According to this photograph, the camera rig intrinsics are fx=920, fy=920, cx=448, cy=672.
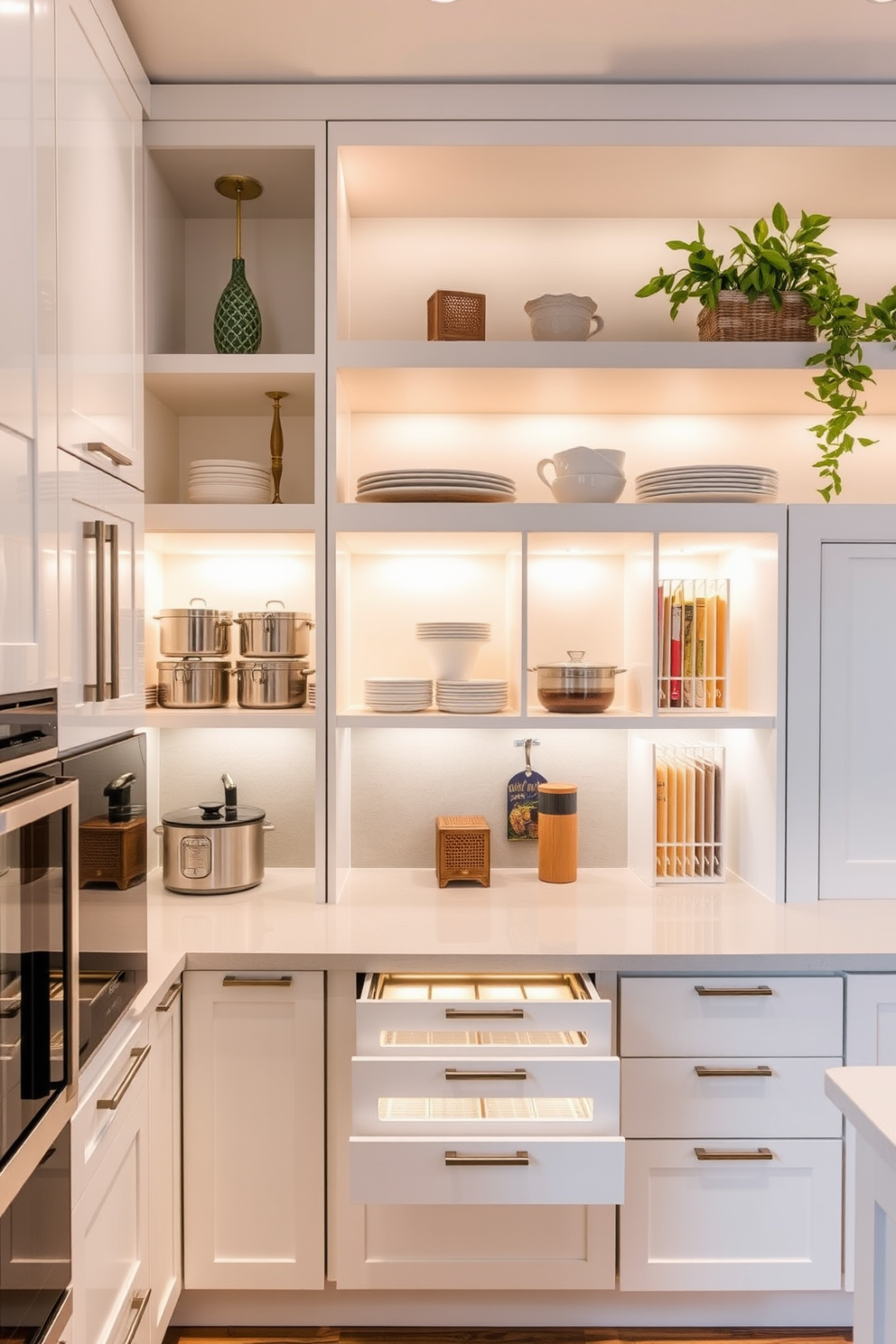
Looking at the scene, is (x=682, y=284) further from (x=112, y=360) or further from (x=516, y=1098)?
(x=516, y=1098)

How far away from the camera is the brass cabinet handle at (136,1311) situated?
150cm

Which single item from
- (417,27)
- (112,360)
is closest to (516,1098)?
(112,360)

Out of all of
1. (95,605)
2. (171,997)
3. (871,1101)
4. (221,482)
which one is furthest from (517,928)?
(221,482)

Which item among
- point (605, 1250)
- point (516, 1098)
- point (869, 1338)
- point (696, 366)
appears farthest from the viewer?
point (696, 366)

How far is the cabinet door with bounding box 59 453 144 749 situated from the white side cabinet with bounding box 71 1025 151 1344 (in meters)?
0.55

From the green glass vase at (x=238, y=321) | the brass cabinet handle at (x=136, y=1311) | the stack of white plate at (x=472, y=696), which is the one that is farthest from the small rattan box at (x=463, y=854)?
the green glass vase at (x=238, y=321)

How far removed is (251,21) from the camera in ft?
6.13

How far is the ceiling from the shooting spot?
5.97 ft

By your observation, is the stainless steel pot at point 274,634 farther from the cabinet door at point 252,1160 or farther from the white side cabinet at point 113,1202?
the white side cabinet at point 113,1202

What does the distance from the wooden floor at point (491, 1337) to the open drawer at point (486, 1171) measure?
545 mm

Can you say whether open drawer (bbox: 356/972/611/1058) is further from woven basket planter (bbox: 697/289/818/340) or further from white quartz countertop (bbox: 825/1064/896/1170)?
woven basket planter (bbox: 697/289/818/340)

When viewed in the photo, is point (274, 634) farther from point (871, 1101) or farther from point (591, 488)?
point (871, 1101)

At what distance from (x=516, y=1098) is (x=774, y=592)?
1254 mm

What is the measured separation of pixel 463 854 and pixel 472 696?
406 mm
